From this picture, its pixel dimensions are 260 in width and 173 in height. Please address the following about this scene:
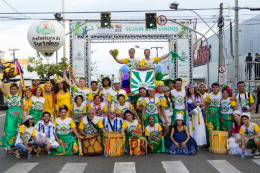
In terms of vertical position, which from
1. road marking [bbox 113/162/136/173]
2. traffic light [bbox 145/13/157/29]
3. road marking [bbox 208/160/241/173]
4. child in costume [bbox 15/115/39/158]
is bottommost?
road marking [bbox 208/160/241/173]

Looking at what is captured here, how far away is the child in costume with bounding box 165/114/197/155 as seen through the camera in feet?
23.2

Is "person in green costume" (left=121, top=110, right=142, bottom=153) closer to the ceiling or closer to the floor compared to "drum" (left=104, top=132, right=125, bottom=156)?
closer to the ceiling

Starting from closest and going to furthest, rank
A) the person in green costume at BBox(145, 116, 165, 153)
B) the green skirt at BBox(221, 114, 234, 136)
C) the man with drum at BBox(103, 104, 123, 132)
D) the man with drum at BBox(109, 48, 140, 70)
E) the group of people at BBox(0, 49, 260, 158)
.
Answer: the group of people at BBox(0, 49, 260, 158)
the person in green costume at BBox(145, 116, 165, 153)
the man with drum at BBox(103, 104, 123, 132)
the green skirt at BBox(221, 114, 234, 136)
the man with drum at BBox(109, 48, 140, 70)

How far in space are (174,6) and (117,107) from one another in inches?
465

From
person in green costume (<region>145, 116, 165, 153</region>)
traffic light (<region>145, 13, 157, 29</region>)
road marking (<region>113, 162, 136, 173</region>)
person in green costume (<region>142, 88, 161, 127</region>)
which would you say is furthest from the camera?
traffic light (<region>145, 13, 157, 29</region>)

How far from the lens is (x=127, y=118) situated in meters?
7.39

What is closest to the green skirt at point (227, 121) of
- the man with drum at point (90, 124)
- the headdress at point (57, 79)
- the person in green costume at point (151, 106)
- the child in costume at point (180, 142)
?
the child in costume at point (180, 142)

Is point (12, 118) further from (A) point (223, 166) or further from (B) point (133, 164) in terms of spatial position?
(A) point (223, 166)

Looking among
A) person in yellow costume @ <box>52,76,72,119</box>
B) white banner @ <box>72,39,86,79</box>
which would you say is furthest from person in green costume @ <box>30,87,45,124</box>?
white banner @ <box>72,39,86,79</box>

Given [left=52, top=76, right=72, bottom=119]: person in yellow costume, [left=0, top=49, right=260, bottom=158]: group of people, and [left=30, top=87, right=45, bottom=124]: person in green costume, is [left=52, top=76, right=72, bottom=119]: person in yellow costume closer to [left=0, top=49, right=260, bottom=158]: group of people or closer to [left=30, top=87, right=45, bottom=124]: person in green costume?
[left=0, top=49, right=260, bottom=158]: group of people

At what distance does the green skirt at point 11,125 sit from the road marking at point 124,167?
9.09 feet

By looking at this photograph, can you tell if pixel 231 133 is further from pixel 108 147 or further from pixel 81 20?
pixel 81 20

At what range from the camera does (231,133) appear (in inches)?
298

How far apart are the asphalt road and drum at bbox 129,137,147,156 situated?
0.15 metres
